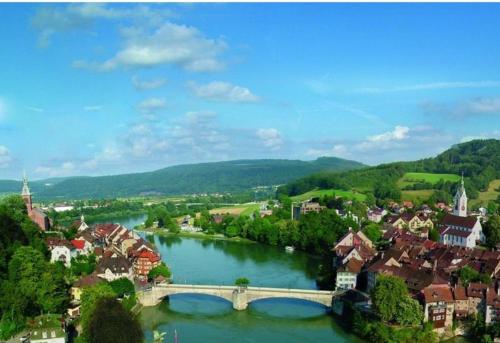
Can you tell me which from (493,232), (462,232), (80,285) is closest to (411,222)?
(462,232)

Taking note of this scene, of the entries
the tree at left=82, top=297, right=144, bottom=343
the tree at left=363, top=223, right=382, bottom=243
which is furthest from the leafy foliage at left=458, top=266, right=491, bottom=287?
the tree at left=363, top=223, right=382, bottom=243

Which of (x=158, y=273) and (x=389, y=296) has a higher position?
(x=389, y=296)

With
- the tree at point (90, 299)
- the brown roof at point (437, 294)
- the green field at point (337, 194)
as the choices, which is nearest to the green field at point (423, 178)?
the green field at point (337, 194)

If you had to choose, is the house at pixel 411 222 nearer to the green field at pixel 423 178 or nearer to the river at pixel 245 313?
the river at pixel 245 313

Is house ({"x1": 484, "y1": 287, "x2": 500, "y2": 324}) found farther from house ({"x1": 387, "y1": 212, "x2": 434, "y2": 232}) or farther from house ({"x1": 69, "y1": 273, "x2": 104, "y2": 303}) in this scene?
house ({"x1": 387, "y1": 212, "x2": 434, "y2": 232})

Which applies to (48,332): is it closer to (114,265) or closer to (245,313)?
(245,313)

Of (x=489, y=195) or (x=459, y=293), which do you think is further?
(x=489, y=195)

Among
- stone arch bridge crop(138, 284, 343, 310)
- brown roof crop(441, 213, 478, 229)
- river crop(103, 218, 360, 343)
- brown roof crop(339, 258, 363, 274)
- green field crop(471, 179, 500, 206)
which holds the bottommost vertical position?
river crop(103, 218, 360, 343)
